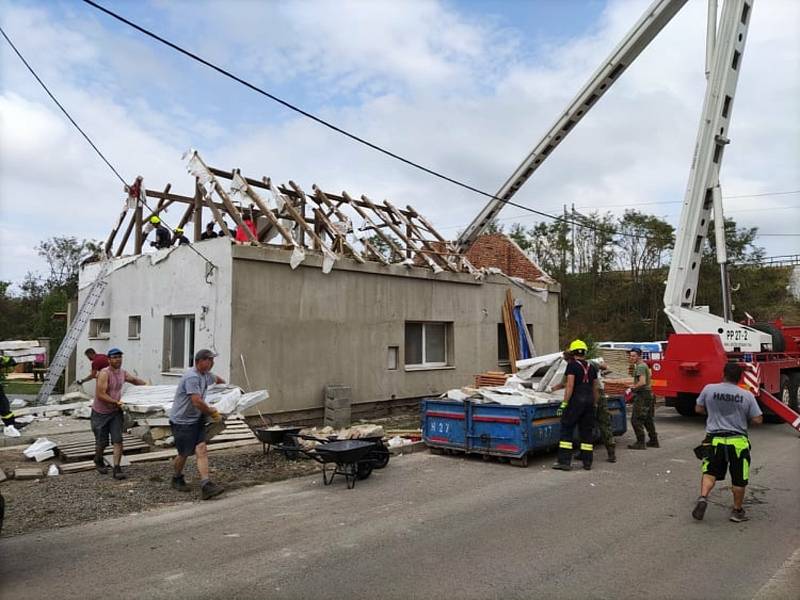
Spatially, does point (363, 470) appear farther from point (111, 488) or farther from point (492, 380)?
point (492, 380)

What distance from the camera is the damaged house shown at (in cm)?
1093

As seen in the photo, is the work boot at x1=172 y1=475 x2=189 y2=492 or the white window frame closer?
the work boot at x1=172 y1=475 x2=189 y2=492

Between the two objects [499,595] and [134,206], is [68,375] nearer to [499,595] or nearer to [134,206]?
[134,206]

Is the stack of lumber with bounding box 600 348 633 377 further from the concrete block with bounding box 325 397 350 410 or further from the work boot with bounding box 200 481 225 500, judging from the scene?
the work boot with bounding box 200 481 225 500

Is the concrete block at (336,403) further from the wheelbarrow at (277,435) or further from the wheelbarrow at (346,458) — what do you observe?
the wheelbarrow at (346,458)

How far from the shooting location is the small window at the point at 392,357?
13.4 metres

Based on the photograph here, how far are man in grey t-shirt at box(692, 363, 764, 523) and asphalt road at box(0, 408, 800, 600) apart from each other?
0.87 ft

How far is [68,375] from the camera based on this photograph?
15578mm

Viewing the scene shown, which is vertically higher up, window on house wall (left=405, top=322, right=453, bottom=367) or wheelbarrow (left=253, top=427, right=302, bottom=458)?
window on house wall (left=405, top=322, right=453, bottom=367)

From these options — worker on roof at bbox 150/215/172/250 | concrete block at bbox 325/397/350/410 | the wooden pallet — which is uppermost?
worker on roof at bbox 150/215/172/250

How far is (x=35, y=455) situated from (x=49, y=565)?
14.5 ft

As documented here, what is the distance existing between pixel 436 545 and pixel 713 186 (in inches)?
443

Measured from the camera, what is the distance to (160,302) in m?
12.3

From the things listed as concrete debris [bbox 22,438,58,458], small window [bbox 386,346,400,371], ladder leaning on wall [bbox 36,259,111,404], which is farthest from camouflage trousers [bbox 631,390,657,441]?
ladder leaning on wall [bbox 36,259,111,404]
